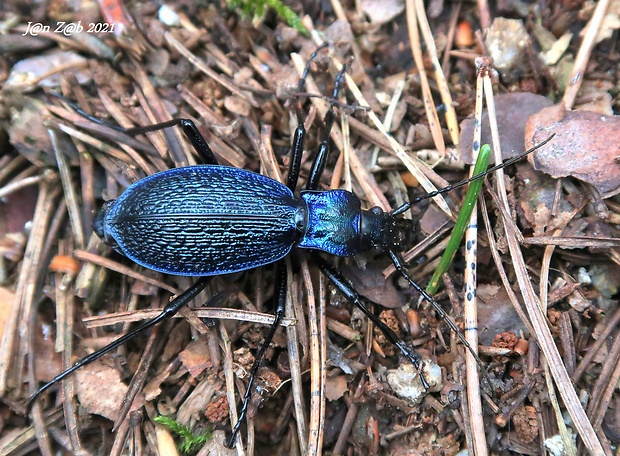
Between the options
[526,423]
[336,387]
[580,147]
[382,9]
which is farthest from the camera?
[382,9]

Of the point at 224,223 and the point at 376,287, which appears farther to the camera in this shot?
the point at 376,287

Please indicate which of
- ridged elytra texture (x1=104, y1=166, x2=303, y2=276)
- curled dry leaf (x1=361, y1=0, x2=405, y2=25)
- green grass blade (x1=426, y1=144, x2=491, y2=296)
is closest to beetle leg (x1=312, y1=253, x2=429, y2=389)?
ridged elytra texture (x1=104, y1=166, x2=303, y2=276)

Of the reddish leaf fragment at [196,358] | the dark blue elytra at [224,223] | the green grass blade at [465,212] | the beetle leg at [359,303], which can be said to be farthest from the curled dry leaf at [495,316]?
the reddish leaf fragment at [196,358]

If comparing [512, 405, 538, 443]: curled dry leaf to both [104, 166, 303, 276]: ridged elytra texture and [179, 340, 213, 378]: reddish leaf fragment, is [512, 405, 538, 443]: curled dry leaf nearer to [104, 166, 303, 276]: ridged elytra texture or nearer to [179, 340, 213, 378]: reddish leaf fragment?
[104, 166, 303, 276]: ridged elytra texture

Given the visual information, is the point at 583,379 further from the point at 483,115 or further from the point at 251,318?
the point at 251,318

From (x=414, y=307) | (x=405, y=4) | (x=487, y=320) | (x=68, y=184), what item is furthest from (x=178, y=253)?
(x=405, y=4)

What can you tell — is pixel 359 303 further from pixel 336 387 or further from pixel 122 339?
pixel 122 339

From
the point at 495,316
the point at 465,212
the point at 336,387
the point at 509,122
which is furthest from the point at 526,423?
the point at 509,122
